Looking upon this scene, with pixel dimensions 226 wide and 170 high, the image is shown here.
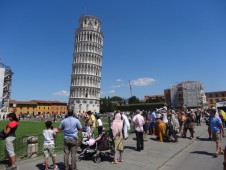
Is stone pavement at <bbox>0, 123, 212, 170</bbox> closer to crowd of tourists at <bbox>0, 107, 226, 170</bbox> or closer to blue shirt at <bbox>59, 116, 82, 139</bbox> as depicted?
crowd of tourists at <bbox>0, 107, 226, 170</bbox>

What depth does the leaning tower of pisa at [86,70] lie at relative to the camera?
9481 centimetres

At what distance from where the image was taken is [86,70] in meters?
94.7

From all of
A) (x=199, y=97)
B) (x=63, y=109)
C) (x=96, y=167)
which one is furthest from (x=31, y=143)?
(x=63, y=109)

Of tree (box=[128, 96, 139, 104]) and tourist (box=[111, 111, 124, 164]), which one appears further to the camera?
tree (box=[128, 96, 139, 104])

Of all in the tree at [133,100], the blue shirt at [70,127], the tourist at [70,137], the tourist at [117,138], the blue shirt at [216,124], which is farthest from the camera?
the tree at [133,100]

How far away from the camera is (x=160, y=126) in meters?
14.6

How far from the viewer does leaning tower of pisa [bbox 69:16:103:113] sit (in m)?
94.8

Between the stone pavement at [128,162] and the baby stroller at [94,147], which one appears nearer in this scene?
the stone pavement at [128,162]

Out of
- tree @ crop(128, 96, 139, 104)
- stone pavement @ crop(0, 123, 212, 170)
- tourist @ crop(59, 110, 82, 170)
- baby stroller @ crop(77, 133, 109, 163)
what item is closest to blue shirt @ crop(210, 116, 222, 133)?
stone pavement @ crop(0, 123, 212, 170)

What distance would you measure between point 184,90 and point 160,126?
89695mm

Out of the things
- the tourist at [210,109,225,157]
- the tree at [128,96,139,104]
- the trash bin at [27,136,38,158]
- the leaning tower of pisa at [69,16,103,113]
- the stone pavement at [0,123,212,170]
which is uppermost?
the leaning tower of pisa at [69,16,103,113]

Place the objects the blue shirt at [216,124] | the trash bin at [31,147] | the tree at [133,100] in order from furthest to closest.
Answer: the tree at [133,100], the blue shirt at [216,124], the trash bin at [31,147]

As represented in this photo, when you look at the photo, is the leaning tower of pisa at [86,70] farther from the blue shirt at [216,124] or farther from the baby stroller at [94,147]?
the baby stroller at [94,147]

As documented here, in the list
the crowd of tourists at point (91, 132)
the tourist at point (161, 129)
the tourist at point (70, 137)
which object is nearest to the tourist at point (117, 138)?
the crowd of tourists at point (91, 132)
